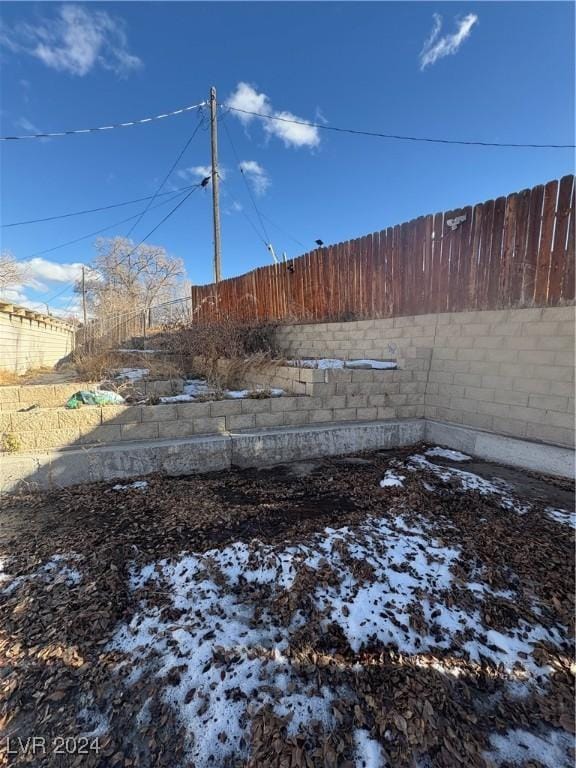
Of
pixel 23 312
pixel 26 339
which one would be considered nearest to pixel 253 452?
pixel 23 312

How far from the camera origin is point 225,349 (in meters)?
6.32

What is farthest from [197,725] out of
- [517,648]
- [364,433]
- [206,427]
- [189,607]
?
[364,433]

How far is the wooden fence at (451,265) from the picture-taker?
359 centimetres

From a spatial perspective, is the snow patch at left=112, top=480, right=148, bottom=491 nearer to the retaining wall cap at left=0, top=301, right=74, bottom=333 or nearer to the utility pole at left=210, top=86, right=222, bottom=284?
the utility pole at left=210, top=86, right=222, bottom=284

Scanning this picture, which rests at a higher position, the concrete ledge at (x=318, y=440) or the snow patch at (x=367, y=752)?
the concrete ledge at (x=318, y=440)

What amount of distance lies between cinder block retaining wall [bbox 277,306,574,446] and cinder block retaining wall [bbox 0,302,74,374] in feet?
33.1

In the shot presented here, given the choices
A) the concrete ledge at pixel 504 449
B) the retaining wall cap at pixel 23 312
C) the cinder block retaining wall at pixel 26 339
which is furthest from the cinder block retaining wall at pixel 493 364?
the cinder block retaining wall at pixel 26 339

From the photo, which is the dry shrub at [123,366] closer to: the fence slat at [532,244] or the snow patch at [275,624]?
the snow patch at [275,624]

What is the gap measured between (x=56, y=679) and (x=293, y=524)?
1556 mm

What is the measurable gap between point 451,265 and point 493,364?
1.51 m

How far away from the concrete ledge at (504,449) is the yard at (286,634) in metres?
0.75

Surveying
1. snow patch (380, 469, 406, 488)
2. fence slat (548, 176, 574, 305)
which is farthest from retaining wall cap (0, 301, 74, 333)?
fence slat (548, 176, 574, 305)

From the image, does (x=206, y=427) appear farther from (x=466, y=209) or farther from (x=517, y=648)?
(x=466, y=209)

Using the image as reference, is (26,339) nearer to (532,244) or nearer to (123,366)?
(123,366)
